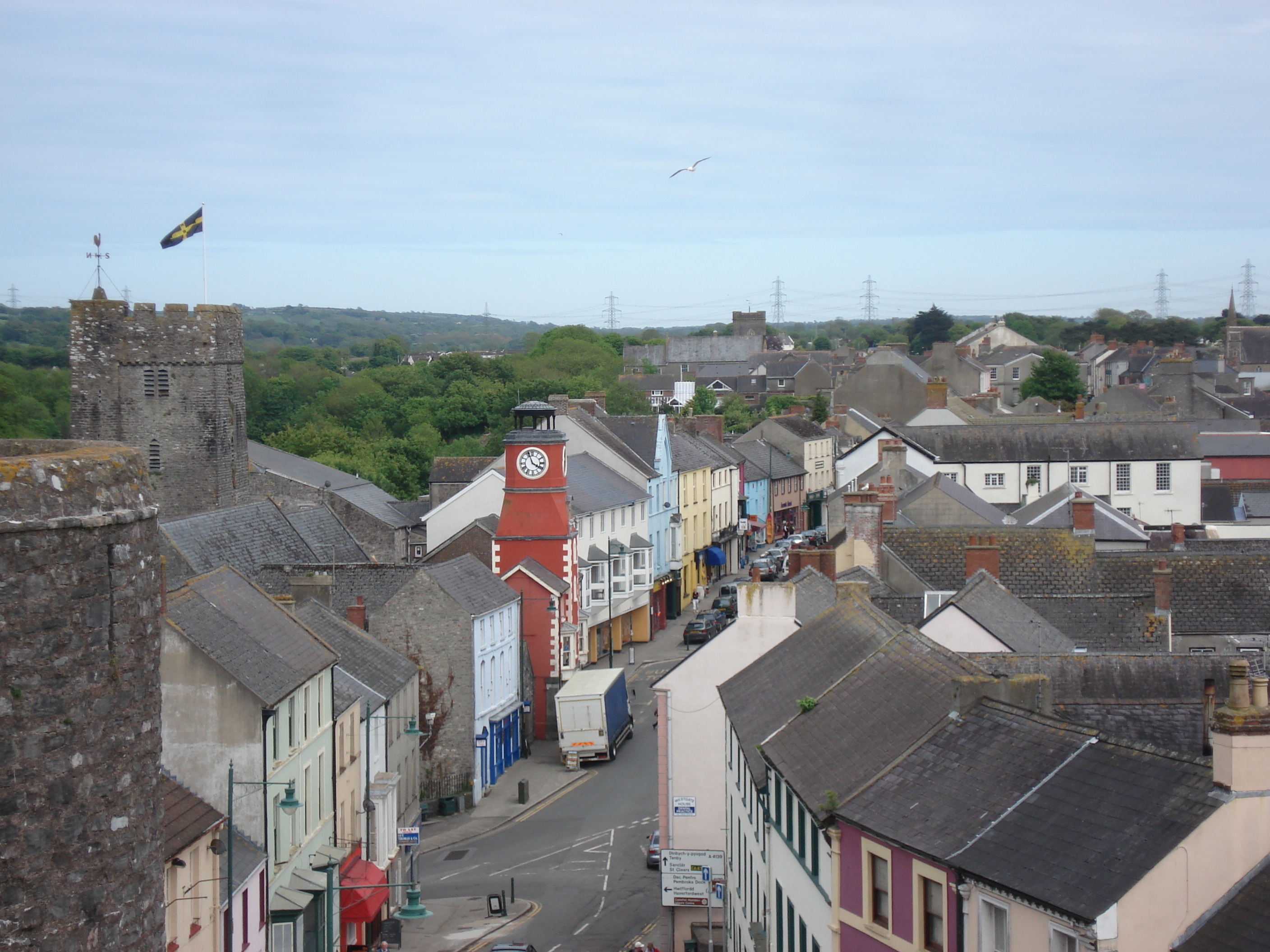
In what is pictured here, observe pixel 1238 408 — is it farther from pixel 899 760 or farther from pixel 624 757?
pixel 899 760

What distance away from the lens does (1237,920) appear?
14102 millimetres

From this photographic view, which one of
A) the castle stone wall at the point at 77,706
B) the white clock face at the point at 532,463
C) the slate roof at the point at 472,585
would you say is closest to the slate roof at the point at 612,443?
the white clock face at the point at 532,463

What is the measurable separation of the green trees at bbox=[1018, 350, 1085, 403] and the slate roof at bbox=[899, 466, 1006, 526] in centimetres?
7617

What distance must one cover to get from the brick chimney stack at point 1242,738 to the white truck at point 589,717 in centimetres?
3659

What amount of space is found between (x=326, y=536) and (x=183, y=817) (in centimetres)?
3762

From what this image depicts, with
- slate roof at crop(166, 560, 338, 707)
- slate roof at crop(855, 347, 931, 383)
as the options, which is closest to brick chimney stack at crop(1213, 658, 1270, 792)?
slate roof at crop(166, 560, 338, 707)

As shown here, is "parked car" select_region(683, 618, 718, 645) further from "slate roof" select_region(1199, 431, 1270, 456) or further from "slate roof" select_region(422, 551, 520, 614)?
"slate roof" select_region(1199, 431, 1270, 456)

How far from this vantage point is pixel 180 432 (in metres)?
63.4

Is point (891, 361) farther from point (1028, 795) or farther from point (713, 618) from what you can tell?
point (1028, 795)

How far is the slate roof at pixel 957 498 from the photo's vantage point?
56.8 metres

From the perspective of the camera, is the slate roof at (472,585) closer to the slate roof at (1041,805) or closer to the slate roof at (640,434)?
Answer: the slate roof at (640,434)

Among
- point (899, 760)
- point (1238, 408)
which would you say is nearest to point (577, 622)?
point (899, 760)

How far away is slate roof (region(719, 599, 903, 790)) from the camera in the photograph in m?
25.4

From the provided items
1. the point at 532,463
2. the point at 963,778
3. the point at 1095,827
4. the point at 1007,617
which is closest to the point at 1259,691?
the point at 1095,827
